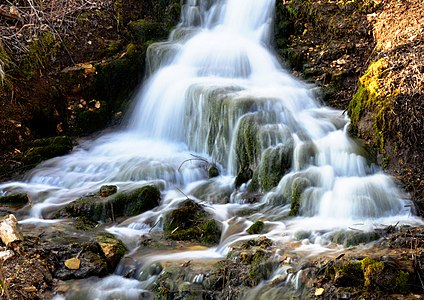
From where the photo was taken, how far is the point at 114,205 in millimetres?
6484

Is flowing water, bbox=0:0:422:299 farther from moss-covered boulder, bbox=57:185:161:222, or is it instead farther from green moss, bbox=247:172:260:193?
moss-covered boulder, bbox=57:185:161:222

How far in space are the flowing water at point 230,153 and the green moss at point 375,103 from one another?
1.00ft

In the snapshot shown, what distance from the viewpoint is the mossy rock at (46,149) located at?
8.30 m

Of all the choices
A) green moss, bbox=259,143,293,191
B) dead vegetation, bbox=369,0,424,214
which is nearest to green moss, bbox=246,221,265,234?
green moss, bbox=259,143,293,191

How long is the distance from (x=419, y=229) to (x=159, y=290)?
112 inches

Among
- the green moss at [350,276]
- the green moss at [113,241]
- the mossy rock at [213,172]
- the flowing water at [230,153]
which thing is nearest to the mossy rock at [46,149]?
the flowing water at [230,153]

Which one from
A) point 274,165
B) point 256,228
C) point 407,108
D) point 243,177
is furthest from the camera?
point 243,177

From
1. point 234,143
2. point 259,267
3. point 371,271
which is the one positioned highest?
point 234,143

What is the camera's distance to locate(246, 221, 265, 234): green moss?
5535mm

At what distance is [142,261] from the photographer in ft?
16.2

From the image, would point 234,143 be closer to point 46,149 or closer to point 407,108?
point 407,108

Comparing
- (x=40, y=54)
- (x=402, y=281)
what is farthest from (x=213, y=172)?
(x=40, y=54)

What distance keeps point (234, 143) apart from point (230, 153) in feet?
0.62

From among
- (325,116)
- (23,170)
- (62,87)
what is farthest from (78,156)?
(325,116)
